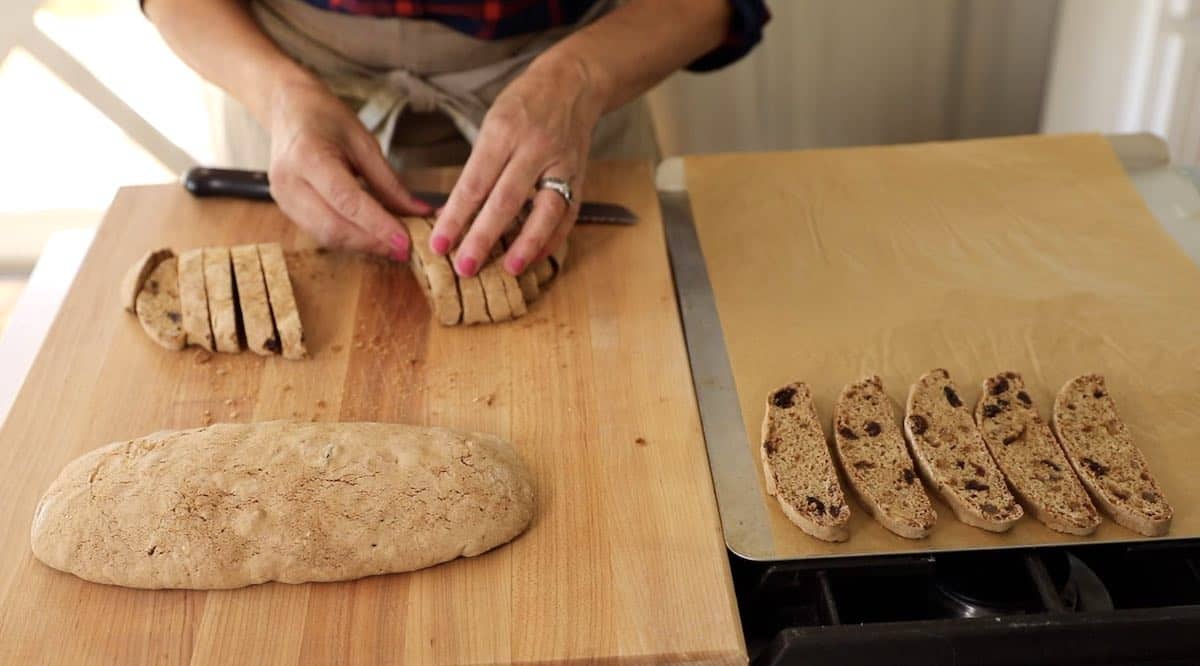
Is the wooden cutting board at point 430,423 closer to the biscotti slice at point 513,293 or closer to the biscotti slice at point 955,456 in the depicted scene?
the biscotti slice at point 513,293

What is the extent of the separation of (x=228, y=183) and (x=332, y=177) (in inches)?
12.1

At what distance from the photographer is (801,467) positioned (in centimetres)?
127

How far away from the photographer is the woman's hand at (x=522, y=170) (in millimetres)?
1564

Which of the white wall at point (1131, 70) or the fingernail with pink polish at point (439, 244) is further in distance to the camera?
the white wall at point (1131, 70)

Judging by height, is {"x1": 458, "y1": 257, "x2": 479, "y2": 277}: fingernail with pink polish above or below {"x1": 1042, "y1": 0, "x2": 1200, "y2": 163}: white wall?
above

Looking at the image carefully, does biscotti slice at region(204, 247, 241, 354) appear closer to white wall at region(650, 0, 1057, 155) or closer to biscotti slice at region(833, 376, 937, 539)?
biscotti slice at region(833, 376, 937, 539)

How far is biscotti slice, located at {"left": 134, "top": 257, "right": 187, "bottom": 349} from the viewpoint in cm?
148

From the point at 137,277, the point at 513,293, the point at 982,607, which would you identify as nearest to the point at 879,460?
the point at 982,607

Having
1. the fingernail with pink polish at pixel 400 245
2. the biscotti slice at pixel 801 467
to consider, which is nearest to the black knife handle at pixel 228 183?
the fingernail with pink polish at pixel 400 245

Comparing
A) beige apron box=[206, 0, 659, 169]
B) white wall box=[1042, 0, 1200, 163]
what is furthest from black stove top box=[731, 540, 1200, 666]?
white wall box=[1042, 0, 1200, 163]

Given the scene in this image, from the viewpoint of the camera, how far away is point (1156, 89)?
2445 mm

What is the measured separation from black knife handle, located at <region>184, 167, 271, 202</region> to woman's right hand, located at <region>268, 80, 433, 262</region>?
0.13 metres

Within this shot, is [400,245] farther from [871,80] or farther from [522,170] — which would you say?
[871,80]

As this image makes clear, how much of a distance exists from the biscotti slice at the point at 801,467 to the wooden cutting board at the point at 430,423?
0.08 m
